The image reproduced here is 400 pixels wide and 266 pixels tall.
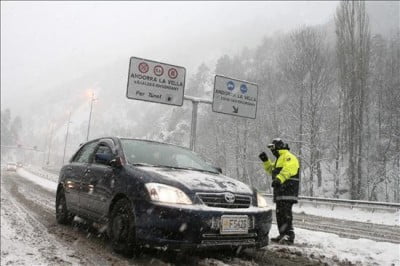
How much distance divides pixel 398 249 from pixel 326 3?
152 meters

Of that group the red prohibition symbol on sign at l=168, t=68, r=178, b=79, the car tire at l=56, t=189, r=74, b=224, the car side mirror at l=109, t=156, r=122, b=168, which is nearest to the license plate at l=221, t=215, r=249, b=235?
the car side mirror at l=109, t=156, r=122, b=168

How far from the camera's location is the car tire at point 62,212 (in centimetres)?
761

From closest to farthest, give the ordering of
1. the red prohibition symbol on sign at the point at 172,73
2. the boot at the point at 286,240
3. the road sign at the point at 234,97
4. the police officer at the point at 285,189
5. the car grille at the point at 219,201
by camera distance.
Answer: the car grille at the point at 219,201
the boot at the point at 286,240
the police officer at the point at 285,189
the red prohibition symbol on sign at the point at 172,73
the road sign at the point at 234,97

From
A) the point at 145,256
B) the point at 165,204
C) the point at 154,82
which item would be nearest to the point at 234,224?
the point at 165,204

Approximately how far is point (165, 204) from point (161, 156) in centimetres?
167

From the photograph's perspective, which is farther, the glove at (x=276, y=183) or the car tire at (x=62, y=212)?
the car tire at (x=62, y=212)

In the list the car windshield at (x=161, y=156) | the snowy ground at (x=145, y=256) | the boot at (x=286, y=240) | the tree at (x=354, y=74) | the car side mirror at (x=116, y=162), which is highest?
the tree at (x=354, y=74)

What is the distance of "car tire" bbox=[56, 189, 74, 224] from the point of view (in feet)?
25.0

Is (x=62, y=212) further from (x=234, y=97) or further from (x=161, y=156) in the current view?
(x=234, y=97)

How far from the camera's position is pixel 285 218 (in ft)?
22.8

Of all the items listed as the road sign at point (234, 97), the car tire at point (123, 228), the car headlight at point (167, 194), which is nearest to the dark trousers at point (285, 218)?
the car headlight at point (167, 194)

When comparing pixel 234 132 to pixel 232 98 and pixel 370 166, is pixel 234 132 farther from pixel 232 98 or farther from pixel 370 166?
pixel 232 98

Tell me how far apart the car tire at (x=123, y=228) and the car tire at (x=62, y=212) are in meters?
2.49

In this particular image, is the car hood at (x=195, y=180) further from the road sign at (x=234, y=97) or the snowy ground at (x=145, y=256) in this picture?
the road sign at (x=234, y=97)
